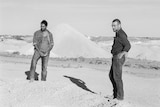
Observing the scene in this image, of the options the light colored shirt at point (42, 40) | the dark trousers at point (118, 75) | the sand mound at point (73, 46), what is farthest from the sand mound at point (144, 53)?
the dark trousers at point (118, 75)

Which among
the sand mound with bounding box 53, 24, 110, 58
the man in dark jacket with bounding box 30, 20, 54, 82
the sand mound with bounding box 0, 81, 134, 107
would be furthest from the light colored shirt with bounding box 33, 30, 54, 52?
the sand mound with bounding box 53, 24, 110, 58

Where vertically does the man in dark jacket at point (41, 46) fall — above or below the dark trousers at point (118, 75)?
above

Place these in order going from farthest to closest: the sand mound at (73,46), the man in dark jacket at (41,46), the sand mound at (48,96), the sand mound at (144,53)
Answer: the sand mound at (144,53) < the sand mound at (73,46) < the man in dark jacket at (41,46) < the sand mound at (48,96)

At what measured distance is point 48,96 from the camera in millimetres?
7359

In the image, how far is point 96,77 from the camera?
1114 cm

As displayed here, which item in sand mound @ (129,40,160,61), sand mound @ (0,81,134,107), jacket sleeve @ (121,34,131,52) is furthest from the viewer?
sand mound @ (129,40,160,61)

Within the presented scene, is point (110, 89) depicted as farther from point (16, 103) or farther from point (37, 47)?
point (16, 103)

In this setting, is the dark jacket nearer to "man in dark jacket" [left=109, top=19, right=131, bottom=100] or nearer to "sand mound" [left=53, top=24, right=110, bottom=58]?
"man in dark jacket" [left=109, top=19, right=131, bottom=100]

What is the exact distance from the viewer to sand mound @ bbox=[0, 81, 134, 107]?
6.82m

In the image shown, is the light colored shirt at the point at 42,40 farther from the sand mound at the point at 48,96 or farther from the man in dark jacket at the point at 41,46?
the sand mound at the point at 48,96

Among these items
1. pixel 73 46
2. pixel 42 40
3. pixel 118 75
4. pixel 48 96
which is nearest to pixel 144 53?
pixel 73 46

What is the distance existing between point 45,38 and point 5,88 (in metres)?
1.62

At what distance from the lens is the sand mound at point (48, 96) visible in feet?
22.4

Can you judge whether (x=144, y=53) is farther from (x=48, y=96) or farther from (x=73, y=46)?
(x=48, y=96)
